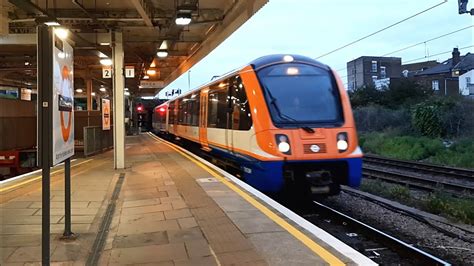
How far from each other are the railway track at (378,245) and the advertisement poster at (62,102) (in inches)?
167

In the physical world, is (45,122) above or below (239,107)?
below

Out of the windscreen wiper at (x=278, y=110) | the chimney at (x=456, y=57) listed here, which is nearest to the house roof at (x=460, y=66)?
the chimney at (x=456, y=57)

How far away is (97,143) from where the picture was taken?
62.2ft

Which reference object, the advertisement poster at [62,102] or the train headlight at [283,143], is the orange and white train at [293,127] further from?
the advertisement poster at [62,102]

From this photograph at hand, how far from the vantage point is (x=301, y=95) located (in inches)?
369

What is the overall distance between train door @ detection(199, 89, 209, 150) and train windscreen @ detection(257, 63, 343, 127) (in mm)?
4931

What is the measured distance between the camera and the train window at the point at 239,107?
376 inches

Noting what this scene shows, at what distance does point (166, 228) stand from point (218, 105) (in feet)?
21.6

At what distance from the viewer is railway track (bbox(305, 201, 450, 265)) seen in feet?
20.7

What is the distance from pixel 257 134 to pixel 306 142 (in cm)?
94

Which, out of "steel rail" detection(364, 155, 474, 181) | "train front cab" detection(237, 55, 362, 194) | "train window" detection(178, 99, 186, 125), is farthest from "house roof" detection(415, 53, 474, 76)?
"train front cab" detection(237, 55, 362, 194)

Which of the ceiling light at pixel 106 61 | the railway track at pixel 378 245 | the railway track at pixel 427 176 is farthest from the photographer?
the ceiling light at pixel 106 61

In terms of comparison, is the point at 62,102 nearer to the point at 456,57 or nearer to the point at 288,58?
the point at 288,58

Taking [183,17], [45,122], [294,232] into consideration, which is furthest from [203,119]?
[45,122]
